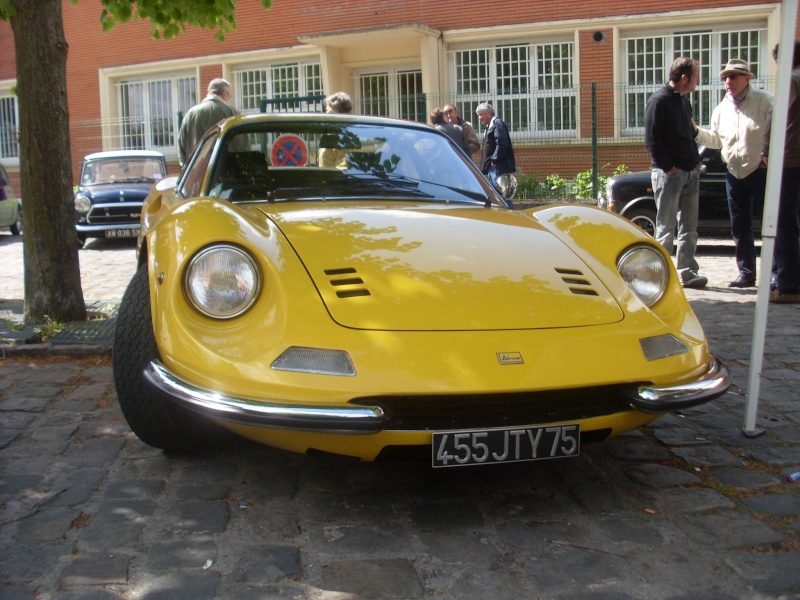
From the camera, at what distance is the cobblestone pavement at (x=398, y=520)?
7.84ft

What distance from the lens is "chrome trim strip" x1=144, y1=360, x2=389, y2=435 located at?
2.54 m

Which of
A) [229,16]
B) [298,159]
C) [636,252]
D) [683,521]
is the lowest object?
[683,521]

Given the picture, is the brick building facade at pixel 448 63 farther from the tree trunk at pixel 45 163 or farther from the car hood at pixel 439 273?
the car hood at pixel 439 273

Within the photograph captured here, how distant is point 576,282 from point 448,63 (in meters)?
16.4

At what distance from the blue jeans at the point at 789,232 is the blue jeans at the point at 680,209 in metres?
0.91

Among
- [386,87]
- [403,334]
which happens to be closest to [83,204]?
[386,87]

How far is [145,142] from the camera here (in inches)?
861

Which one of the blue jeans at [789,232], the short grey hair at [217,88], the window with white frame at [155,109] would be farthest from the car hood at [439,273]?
the window with white frame at [155,109]

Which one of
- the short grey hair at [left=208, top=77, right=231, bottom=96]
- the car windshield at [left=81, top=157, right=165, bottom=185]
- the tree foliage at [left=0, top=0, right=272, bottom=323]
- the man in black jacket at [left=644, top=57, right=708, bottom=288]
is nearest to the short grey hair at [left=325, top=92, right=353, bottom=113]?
the short grey hair at [left=208, top=77, right=231, bottom=96]

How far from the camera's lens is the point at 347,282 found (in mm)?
2936

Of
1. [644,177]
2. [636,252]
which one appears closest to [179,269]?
[636,252]

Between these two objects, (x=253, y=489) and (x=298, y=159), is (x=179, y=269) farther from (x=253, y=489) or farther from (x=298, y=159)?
(x=298, y=159)

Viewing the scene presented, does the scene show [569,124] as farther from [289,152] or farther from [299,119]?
[289,152]

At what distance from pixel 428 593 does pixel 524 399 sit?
67cm
